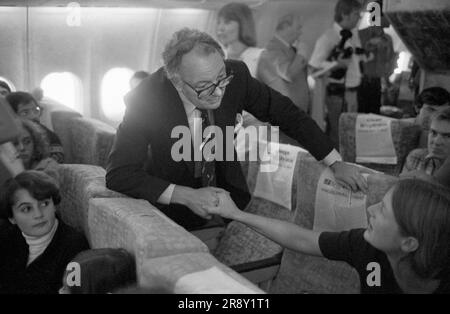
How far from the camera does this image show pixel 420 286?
144cm

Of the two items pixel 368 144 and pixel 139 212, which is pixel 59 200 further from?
pixel 368 144

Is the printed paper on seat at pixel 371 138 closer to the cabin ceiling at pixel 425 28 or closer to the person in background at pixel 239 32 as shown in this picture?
the cabin ceiling at pixel 425 28

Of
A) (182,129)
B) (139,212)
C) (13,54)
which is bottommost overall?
(139,212)

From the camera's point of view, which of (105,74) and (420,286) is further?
(105,74)

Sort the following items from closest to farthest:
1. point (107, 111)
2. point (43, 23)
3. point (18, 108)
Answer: point (18, 108)
point (43, 23)
point (107, 111)

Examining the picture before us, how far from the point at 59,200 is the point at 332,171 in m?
1.08

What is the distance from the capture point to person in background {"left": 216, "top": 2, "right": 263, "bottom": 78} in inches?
147

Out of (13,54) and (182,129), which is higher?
(13,54)

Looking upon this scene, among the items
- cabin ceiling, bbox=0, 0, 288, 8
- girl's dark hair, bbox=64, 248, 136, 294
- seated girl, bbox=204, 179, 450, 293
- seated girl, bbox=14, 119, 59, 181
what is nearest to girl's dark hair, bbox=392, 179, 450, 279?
seated girl, bbox=204, 179, 450, 293

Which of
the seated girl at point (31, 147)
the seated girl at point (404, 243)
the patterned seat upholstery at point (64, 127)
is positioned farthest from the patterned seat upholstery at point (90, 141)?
the seated girl at point (404, 243)

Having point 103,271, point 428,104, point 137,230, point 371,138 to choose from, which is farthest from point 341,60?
point 103,271

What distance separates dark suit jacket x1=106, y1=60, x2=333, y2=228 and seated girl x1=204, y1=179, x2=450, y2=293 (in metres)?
0.60

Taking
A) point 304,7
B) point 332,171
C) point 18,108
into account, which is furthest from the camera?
point 304,7
